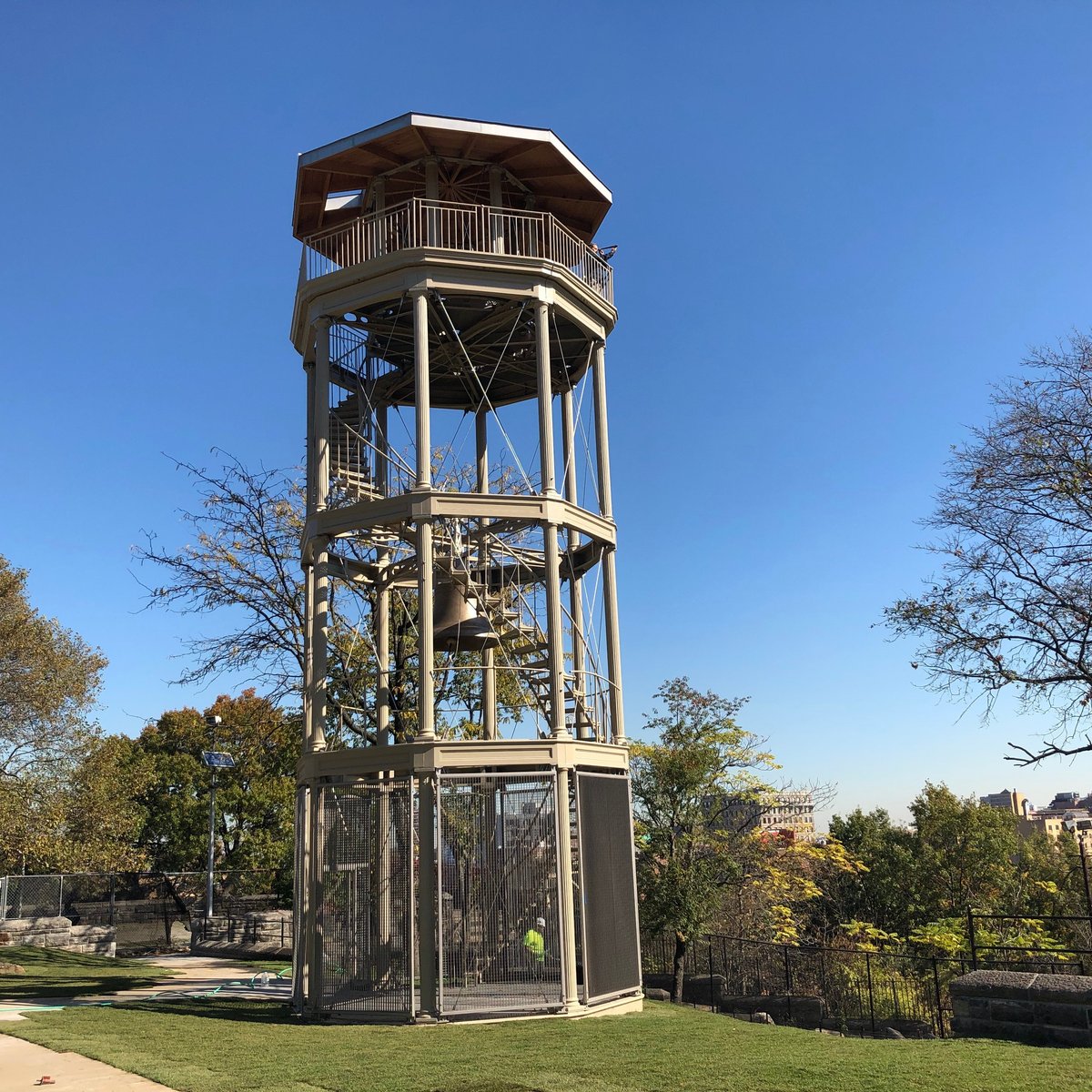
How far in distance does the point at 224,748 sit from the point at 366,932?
41.5 m

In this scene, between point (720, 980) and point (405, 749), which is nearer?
point (405, 749)

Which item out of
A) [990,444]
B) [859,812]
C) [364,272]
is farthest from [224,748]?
[990,444]

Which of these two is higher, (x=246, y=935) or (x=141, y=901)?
(x=141, y=901)

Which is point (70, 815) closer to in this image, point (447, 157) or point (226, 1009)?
point (226, 1009)

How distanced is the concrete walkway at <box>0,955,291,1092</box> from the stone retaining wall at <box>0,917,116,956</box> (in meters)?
2.16

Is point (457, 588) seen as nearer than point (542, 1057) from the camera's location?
No

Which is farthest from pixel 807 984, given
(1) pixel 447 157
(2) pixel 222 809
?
(2) pixel 222 809

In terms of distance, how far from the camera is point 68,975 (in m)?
22.6

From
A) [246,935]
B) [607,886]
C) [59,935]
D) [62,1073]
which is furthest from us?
[246,935]

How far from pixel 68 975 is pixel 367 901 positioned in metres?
11.3

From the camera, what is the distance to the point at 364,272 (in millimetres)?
17578

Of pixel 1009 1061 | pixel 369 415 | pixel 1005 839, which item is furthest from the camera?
pixel 1005 839

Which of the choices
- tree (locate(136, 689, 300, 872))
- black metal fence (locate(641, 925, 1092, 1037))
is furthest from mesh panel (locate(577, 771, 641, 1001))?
tree (locate(136, 689, 300, 872))

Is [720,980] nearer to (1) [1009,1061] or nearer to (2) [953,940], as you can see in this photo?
(2) [953,940]
